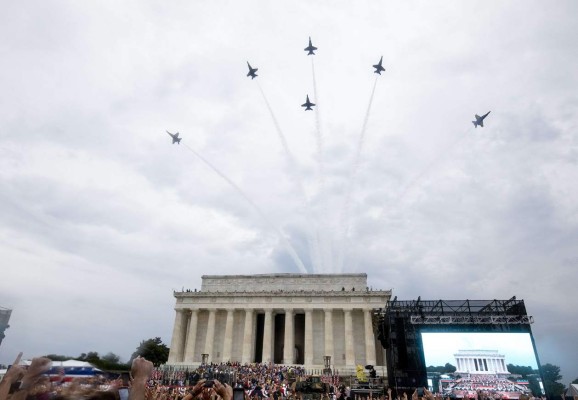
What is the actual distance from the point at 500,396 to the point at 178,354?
45.8m

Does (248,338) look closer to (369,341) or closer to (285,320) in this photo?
(285,320)

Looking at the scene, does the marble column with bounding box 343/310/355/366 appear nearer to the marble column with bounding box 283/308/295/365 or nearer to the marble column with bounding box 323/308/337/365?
the marble column with bounding box 323/308/337/365

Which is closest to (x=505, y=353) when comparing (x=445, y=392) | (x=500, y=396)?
(x=500, y=396)

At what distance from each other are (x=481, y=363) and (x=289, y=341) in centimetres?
3237

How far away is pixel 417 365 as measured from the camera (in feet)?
92.3

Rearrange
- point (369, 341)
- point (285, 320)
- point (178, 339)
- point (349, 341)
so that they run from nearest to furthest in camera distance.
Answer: point (369, 341) < point (349, 341) < point (285, 320) < point (178, 339)

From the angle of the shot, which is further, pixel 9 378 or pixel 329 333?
pixel 329 333

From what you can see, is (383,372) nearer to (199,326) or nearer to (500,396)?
(500,396)

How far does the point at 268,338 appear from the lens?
54531 millimetres

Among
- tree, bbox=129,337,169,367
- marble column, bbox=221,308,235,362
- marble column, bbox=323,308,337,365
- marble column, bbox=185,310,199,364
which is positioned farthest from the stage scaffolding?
tree, bbox=129,337,169,367

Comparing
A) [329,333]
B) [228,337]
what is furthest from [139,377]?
[228,337]

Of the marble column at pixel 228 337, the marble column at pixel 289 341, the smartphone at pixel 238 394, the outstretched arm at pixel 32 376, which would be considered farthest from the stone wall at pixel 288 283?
the outstretched arm at pixel 32 376

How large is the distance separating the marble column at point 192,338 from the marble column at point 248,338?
26.8 ft

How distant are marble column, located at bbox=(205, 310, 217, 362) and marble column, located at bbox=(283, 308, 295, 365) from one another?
37.2 ft
